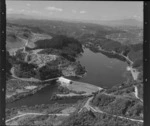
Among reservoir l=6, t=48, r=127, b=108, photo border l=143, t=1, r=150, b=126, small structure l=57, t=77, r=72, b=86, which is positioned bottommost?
small structure l=57, t=77, r=72, b=86

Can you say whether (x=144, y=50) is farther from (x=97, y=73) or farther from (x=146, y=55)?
(x=97, y=73)

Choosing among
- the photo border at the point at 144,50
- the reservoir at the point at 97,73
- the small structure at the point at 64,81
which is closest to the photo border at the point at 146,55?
the photo border at the point at 144,50

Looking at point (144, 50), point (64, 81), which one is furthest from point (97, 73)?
point (64, 81)

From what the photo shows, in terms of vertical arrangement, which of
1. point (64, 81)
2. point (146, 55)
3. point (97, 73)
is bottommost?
point (64, 81)

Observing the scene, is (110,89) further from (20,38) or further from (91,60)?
(91,60)

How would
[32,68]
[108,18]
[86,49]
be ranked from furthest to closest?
[32,68] → [86,49] → [108,18]

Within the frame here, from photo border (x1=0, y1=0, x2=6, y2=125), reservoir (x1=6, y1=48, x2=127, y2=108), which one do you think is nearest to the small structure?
reservoir (x1=6, y1=48, x2=127, y2=108)

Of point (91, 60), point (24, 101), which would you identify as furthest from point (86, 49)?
point (24, 101)

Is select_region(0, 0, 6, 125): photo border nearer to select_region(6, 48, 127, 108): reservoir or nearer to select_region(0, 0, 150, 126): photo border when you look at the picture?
select_region(0, 0, 150, 126): photo border
